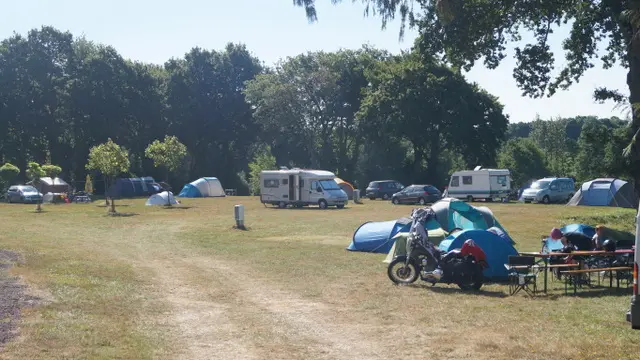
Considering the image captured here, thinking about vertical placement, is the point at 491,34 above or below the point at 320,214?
above

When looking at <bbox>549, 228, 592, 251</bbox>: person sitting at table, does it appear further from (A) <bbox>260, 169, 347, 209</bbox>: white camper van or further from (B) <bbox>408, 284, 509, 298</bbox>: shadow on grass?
(A) <bbox>260, 169, 347, 209</bbox>: white camper van

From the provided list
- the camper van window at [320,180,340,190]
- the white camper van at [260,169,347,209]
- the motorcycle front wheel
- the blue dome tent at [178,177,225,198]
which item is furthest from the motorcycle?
the blue dome tent at [178,177,225,198]

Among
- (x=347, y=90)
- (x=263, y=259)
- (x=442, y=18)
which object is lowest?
(x=263, y=259)

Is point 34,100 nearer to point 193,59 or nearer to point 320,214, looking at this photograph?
point 193,59

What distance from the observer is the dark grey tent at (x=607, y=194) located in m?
42.3

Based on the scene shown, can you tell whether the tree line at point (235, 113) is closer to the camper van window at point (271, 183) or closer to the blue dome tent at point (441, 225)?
the camper van window at point (271, 183)

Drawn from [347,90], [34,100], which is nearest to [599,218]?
[347,90]

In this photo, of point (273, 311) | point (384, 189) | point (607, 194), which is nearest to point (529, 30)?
point (273, 311)

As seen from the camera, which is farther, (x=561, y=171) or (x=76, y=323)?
(x=561, y=171)

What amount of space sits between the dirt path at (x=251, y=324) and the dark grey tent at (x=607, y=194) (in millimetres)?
33150

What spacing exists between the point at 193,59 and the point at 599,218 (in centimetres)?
5441

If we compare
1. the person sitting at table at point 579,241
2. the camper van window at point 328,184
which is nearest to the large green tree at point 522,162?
the camper van window at point 328,184

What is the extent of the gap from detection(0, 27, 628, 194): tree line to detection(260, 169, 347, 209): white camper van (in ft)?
52.0

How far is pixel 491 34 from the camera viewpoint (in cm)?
2130
